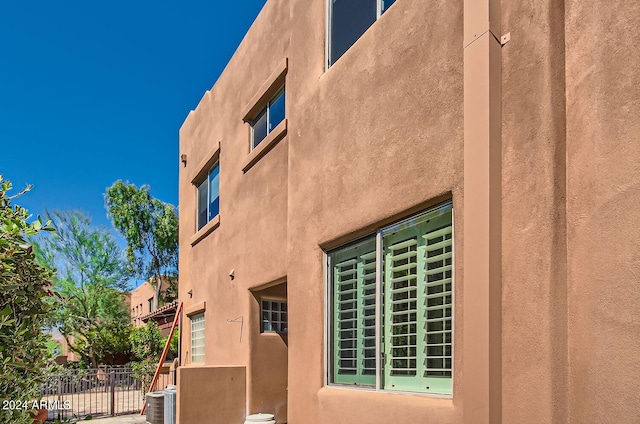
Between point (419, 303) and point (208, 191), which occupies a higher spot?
point (208, 191)

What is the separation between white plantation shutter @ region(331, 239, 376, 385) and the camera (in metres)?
6.17

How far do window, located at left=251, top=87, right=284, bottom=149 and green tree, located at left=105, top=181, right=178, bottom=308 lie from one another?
26.2m

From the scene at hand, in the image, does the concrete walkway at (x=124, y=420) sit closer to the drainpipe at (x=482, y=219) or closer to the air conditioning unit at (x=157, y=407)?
the air conditioning unit at (x=157, y=407)

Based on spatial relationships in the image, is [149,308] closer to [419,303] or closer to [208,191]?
[208,191]

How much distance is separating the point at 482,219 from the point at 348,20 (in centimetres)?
377

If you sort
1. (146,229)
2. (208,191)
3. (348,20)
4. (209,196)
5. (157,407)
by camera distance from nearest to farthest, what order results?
(348,20)
(157,407)
(209,196)
(208,191)
(146,229)

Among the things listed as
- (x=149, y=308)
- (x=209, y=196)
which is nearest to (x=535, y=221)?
(x=209, y=196)

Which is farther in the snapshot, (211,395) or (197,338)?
(197,338)

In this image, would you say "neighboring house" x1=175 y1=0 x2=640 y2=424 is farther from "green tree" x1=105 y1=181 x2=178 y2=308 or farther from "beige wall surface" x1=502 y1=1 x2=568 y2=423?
"green tree" x1=105 y1=181 x2=178 y2=308

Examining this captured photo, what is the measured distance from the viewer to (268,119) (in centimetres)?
1021

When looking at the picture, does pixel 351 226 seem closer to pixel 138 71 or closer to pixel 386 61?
pixel 386 61

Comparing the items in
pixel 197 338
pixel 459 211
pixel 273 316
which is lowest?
pixel 197 338

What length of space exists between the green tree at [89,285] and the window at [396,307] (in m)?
26.5

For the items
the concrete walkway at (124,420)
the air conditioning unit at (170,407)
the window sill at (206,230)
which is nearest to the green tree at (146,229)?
the concrete walkway at (124,420)
